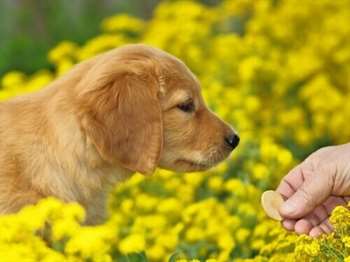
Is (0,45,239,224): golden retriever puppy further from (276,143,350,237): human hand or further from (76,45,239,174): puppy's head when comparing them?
(276,143,350,237): human hand

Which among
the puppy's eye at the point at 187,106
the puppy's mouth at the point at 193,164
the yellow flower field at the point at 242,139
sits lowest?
the yellow flower field at the point at 242,139

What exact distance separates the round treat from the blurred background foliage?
19.5 ft

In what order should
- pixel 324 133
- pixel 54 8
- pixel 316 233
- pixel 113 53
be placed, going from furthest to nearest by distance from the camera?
pixel 54 8 < pixel 324 133 < pixel 113 53 < pixel 316 233

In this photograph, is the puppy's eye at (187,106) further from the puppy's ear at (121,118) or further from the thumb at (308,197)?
the thumb at (308,197)

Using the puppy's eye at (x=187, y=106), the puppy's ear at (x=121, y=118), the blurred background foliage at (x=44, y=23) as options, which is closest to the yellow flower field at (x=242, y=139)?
the puppy's ear at (x=121, y=118)

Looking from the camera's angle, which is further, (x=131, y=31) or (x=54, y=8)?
(x=54, y=8)

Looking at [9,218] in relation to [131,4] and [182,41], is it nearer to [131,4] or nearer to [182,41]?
[182,41]

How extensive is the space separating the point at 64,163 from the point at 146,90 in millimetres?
504

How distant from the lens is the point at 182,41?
8.41m

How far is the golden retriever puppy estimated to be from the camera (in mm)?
4781

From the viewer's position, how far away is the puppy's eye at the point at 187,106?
5.09m

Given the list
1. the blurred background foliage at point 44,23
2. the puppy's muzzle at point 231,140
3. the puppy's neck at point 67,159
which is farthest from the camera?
the blurred background foliage at point 44,23

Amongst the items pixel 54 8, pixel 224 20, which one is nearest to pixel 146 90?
pixel 224 20

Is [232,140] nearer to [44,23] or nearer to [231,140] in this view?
[231,140]
